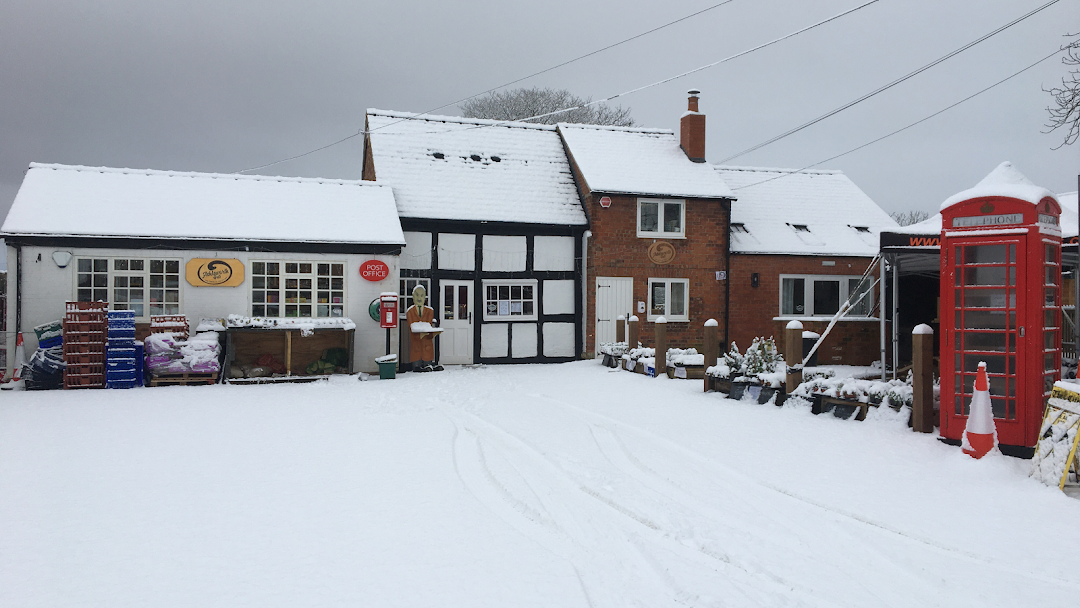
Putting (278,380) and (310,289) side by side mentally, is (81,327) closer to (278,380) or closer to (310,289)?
(278,380)

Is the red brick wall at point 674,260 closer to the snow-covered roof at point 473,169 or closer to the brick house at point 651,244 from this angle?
the brick house at point 651,244

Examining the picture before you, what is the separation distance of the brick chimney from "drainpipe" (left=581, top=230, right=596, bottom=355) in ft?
14.9

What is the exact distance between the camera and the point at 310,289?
14.6 metres

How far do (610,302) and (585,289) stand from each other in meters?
0.76

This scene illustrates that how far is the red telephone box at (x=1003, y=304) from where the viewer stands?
6.83 meters

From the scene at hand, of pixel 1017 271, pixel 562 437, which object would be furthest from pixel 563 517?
pixel 1017 271

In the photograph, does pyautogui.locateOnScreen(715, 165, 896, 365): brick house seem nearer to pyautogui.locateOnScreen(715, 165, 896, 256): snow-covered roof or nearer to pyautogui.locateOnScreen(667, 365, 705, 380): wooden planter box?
pyautogui.locateOnScreen(715, 165, 896, 256): snow-covered roof

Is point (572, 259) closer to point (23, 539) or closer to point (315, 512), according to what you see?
point (315, 512)

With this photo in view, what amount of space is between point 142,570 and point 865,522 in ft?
16.8

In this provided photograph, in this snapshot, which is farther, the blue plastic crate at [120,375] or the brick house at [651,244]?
the brick house at [651,244]

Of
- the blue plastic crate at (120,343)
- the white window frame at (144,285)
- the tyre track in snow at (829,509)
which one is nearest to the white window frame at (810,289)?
the tyre track in snow at (829,509)

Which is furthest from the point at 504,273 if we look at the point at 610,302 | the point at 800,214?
the point at 800,214

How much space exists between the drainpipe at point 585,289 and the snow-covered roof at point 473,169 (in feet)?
1.58

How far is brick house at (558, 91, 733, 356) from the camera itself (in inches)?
679
